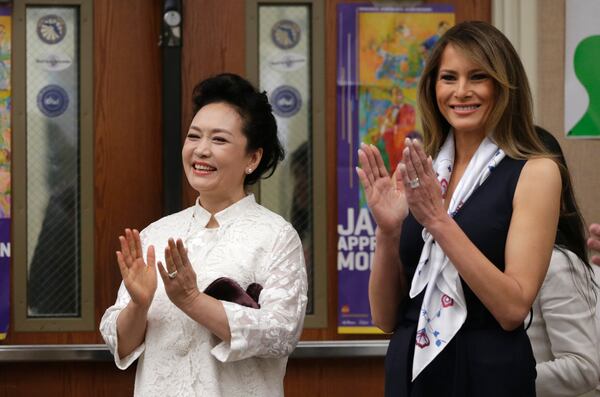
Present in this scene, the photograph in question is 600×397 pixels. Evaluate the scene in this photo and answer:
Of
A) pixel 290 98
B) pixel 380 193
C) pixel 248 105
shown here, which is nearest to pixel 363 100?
pixel 290 98

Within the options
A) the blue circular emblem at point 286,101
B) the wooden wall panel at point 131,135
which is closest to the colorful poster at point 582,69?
the wooden wall panel at point 131,135

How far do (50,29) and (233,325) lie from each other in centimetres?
181

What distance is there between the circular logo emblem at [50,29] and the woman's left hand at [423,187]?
83.3 inches

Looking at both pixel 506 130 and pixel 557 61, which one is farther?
pixel 557 61

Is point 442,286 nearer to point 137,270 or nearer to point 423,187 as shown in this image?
point 423,187

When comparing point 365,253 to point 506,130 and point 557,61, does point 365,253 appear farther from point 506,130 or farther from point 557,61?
point 506,130

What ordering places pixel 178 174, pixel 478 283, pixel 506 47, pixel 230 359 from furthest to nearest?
pixel 178 174
pixel 230 359
pixel 506 47
pixel 478 283

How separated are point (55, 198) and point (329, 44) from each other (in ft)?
4.01

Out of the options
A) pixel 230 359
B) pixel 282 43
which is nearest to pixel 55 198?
pixel 282 43

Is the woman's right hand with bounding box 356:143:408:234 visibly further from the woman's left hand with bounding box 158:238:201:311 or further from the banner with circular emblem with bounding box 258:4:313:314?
the banner with circular emblem with bounding box 258:4:313:314

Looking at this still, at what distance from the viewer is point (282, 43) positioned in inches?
150

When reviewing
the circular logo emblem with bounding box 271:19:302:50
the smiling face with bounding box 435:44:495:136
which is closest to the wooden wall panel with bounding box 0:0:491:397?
the circular logo emblem with bounding box 271:19:302:50

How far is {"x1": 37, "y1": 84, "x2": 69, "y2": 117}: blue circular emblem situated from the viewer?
377 centimetres

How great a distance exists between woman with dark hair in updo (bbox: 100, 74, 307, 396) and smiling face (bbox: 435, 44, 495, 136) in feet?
2.06
